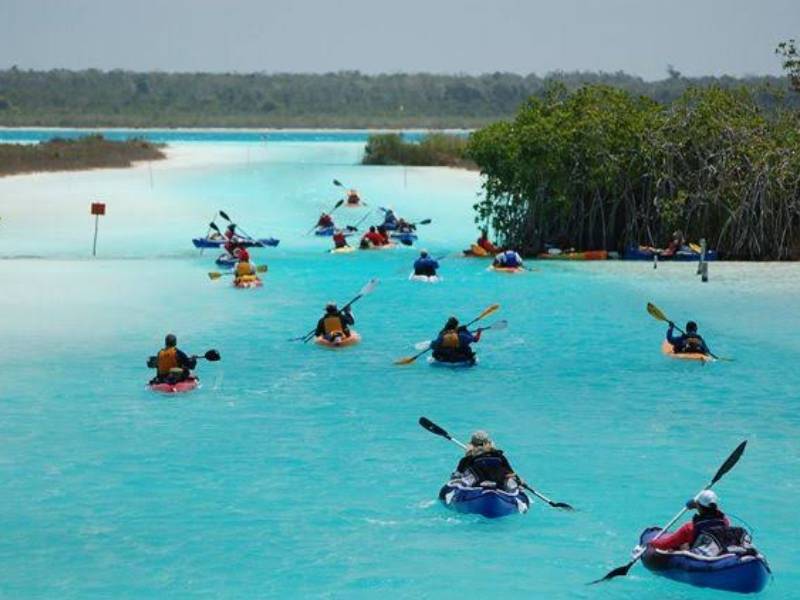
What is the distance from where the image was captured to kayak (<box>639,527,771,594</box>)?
56.4ft

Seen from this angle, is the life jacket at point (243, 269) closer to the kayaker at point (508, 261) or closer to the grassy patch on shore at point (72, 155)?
the kayaker at point (508, 261)

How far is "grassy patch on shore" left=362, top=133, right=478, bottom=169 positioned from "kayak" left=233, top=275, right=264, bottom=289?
6227cm

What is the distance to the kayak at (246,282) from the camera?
4447 centimetres

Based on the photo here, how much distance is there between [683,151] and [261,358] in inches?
887

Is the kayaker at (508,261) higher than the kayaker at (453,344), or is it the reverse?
the kayaker at (508,261)

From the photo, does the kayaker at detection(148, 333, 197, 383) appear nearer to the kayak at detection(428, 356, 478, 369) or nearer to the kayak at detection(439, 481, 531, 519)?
the kayak at detection(428, 356, 478, 369)

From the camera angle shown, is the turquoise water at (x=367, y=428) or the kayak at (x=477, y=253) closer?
the turquoise water at (x=367, y=428)

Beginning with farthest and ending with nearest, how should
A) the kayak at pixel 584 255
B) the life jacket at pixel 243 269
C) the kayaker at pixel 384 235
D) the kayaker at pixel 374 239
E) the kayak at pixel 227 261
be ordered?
the kayaker at pixel 384 235
the kayaker at pixel 374 239
the kayak at pixel 584 255
the kayak at pixel 227 261
the life jacket at pixel 243 269

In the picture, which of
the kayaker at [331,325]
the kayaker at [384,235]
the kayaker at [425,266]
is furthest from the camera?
the kayaker at [384,235]

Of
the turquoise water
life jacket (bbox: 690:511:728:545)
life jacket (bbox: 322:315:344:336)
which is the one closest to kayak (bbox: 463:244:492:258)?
the turquoise water

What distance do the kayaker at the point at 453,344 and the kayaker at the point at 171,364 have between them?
5.27m

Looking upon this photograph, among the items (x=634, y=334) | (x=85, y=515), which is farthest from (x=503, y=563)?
(x=634, y=334)

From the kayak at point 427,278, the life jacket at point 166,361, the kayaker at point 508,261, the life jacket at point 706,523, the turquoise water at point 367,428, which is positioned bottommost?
the turquoise water at point 367,428

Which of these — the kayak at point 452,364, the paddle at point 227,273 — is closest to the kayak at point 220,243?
the paddle at point 227,273
